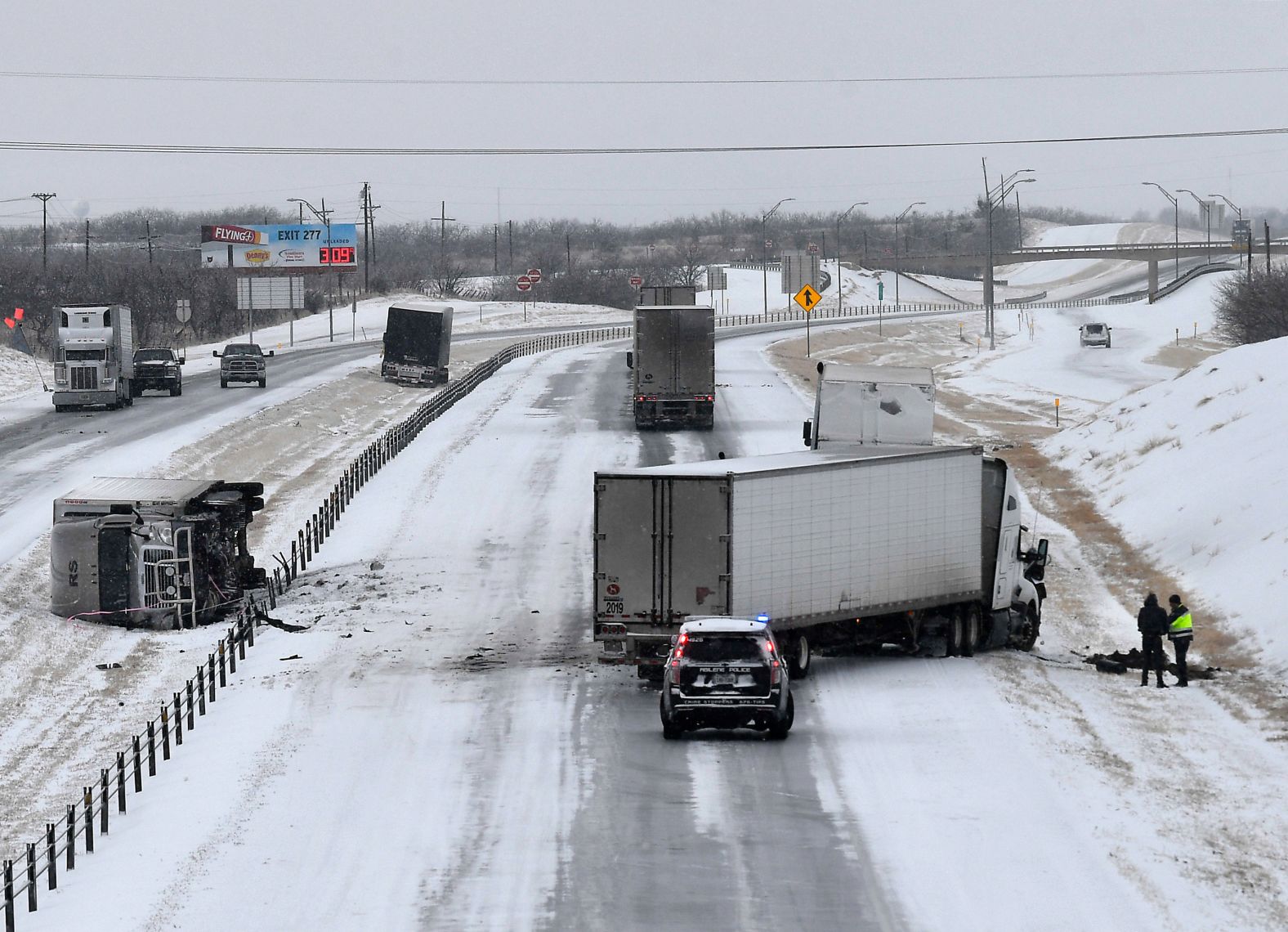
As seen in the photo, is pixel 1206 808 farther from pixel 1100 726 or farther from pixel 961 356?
pixel 961 356

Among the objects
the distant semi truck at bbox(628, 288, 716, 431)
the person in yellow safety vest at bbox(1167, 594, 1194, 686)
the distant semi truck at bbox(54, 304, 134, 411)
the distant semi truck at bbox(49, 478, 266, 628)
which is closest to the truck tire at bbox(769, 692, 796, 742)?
the person in yellow safety vest at bbox(1167, 594, 1194, 686)

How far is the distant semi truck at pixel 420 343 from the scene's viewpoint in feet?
251

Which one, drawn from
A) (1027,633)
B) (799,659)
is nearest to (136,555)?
(799,659)

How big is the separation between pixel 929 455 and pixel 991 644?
373 centimetres

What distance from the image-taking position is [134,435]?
55312 mm

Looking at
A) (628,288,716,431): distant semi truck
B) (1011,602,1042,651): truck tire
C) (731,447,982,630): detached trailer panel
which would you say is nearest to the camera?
(731,447,982,630): detached trailer panel

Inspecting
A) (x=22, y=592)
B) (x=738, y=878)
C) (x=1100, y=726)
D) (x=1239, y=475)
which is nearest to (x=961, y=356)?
(x=1239, y=475)

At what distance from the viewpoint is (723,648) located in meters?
19.7

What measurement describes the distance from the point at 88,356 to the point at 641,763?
1932 inches

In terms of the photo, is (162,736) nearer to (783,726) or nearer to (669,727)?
(669,727)

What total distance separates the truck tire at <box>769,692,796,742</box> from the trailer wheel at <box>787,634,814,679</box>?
3512mm

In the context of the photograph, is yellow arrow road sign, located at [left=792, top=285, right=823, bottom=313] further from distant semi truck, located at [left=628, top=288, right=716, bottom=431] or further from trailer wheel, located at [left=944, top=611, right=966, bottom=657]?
trailer wheel, located at [left=944, top=611, right=966, bottom=657]

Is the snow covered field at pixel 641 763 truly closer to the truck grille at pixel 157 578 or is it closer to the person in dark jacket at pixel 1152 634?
the person in dark jacket at pixel 1152 634

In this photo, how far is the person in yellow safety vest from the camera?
77.8ft
